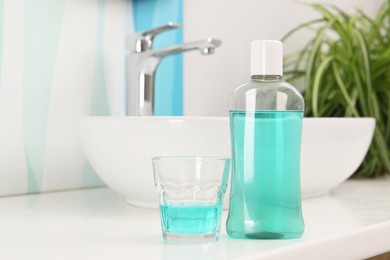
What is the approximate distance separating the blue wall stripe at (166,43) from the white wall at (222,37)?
0.03 m

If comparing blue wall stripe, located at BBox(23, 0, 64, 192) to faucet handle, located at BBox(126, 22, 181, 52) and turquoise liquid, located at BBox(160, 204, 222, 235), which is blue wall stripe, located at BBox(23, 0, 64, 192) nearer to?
faucet handle, located at BBox(126, 22, 181, 52)

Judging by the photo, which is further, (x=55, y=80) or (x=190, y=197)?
(x=55, y=80)

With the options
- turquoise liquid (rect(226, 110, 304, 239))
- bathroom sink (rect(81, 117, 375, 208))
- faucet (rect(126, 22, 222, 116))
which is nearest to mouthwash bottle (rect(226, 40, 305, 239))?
turquoise liquid (rect(226, 110, 304, 239))

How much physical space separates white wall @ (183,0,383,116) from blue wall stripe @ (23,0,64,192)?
28 centimetres

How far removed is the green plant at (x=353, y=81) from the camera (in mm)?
1232

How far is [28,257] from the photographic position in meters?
0.56

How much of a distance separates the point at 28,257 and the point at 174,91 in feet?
2.21

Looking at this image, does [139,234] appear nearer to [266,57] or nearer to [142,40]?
[266,57]

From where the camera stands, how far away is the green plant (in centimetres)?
123

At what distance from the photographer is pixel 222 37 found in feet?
4.27

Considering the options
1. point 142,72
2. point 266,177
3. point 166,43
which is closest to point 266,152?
point 266,177

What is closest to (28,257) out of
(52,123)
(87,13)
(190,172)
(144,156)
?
(190,172)

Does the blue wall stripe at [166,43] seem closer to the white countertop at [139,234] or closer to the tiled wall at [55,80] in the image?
the tiled wall at [55,80]

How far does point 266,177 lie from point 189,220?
9 cm
